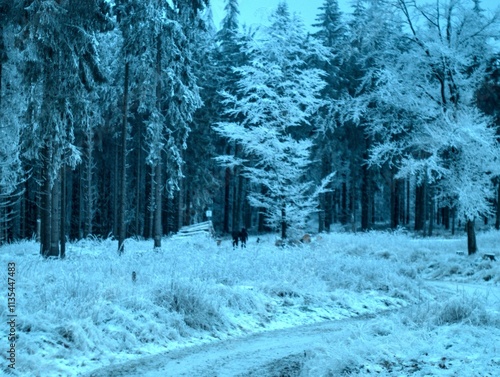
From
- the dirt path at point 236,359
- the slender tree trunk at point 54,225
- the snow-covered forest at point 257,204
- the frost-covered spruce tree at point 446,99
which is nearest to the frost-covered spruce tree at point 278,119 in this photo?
the snow-covered forest at point 257,204

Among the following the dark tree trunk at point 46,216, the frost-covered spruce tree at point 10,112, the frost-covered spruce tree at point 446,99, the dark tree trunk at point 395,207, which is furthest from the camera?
the dark tree trunk at point 395,207

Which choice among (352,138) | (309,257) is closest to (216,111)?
(352,138)

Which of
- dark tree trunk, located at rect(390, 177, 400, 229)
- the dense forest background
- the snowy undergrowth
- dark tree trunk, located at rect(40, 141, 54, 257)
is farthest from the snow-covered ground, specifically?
dark tree trunk, located at rect(390, 177, 400, 229)

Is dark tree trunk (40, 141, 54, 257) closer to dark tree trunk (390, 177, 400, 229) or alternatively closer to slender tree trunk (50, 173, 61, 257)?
slender tree trunk (50, 173, 61, 257)

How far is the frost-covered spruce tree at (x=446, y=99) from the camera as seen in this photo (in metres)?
19.5

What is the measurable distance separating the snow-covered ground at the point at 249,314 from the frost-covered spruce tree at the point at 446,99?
18.4ft

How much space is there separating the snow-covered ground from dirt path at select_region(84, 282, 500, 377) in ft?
0.33

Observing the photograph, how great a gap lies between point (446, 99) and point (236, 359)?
1707cm

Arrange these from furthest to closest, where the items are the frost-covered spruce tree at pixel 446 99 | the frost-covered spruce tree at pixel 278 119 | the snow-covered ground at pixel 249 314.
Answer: the frost-covered spruce tree at pixel 278 119 < the frost-covered spruce tree at pixel 446 99 < the snow-covered ground at pixel 249 314

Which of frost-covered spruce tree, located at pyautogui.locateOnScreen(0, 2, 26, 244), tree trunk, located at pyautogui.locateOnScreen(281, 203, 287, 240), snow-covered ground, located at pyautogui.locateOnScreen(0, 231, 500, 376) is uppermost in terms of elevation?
frost-covered spruce tree, located at pyautogui.locateOnScreen(0, 2, 26, 244)

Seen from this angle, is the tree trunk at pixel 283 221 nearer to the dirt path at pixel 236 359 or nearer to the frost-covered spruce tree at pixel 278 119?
the frost-covered spruce tree at pixel 278 119

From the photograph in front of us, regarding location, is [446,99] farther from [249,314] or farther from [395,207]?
[395,207]

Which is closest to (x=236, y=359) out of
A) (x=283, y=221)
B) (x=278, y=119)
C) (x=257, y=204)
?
(x=283, y=221)

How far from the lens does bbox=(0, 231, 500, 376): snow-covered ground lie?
647 cm
